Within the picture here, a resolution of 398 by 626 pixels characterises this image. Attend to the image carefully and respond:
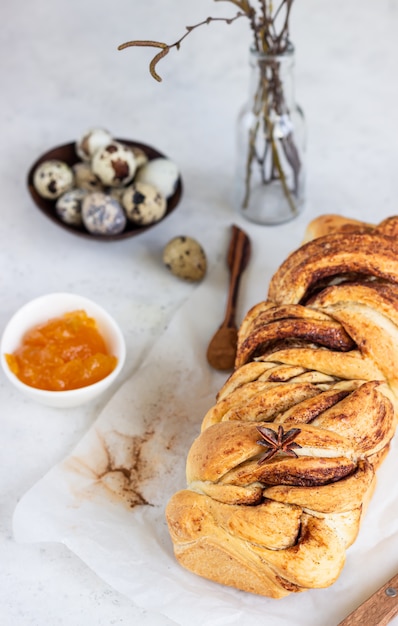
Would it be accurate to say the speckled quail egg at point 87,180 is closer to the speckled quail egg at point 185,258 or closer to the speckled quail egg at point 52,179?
the speckled quail egg at point 52,179

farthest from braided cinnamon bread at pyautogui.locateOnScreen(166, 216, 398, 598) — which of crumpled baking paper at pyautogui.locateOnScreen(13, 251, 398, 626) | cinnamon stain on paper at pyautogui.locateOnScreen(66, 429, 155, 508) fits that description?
cinnamon stain on paper at pyautogui.locateOnScreen(66, 429, 155, 508)

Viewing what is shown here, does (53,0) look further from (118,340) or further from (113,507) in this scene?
(113,507)

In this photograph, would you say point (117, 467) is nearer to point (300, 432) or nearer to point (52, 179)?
point (300, 432)

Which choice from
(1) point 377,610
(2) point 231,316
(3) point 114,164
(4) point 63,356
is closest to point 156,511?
(4) point 63,356

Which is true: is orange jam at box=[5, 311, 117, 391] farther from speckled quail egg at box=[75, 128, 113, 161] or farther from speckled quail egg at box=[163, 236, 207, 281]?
speckled quail egg at box=[75, 128, 113, 161]

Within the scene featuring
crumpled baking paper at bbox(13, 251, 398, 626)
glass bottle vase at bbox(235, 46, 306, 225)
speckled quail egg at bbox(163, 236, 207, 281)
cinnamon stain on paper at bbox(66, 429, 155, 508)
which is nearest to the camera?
crumpled baking paper at bbox(13, 251, 398, 626)

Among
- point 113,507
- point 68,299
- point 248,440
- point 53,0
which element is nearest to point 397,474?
point 248,440
